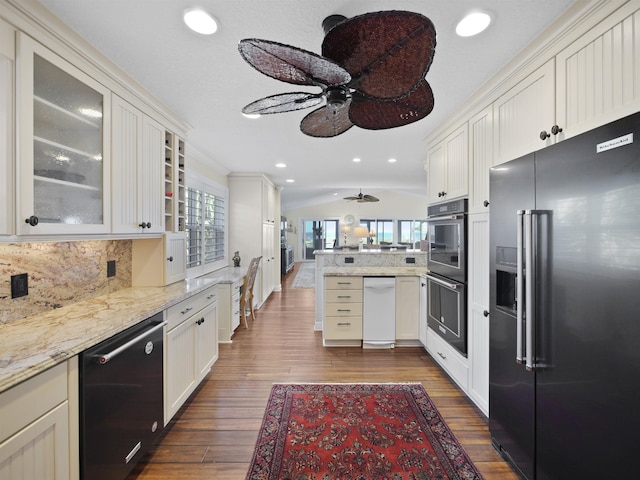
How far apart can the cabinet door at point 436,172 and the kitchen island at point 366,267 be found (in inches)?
36.4

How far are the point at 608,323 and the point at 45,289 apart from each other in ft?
9.10

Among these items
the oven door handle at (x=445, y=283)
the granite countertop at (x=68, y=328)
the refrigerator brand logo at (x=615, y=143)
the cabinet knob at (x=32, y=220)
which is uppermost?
the refrigerator brand logo at (x=615, y=143)

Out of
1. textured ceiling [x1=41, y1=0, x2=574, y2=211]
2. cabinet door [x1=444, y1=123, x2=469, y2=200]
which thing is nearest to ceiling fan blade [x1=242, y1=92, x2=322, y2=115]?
textured ceiling [x1=41, y1=0, x2=574, y2=211]

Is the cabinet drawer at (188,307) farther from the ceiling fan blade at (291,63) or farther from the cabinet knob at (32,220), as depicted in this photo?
the ceiling fan blade at (291,63)

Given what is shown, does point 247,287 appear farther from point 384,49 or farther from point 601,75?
point 601,75

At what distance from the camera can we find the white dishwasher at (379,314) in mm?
3553

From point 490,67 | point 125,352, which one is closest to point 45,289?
point 125,352

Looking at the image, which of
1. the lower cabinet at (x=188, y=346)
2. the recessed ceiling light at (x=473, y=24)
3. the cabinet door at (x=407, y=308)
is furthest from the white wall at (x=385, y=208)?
the recessed ceiling light at (x=473, y=24)

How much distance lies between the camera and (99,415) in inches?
52.9

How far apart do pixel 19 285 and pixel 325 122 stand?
1857 millimetres

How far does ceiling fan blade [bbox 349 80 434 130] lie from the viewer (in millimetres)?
1319

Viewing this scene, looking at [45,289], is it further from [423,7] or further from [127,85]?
[423,7]

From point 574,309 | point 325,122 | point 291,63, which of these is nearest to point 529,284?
point 574,309

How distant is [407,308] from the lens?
11.8 ft
